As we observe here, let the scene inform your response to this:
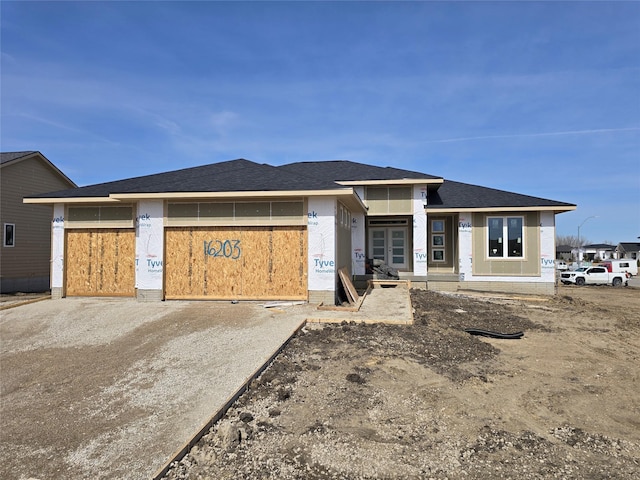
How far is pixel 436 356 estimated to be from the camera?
6.95m

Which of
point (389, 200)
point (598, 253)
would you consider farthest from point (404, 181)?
point (598, 253)

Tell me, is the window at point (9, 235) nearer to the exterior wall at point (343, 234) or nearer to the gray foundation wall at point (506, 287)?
the exterior wall at point (343, 234)

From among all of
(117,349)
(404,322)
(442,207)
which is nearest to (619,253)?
(442,207)

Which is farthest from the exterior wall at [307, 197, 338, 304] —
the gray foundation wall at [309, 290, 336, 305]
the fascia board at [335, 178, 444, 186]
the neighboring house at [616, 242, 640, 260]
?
the neighboring house at [616, 242, 640, 260]

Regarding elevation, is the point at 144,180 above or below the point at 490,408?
above

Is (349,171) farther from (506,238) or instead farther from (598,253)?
(598,253)

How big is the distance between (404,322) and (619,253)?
82463 mm

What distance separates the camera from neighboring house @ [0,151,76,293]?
1812 centimetres

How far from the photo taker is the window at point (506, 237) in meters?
16.3

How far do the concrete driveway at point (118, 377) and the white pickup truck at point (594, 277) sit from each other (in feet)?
81.2

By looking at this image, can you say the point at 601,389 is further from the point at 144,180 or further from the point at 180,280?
the point at 144,180

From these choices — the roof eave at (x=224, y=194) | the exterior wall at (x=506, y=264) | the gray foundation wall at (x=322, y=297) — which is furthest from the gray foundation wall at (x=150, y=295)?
the exterior wall at (x=506, y=264)

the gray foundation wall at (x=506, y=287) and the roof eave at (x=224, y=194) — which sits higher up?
the roof eave at (x=224, y=194)

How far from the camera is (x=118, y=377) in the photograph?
599 centimetres
